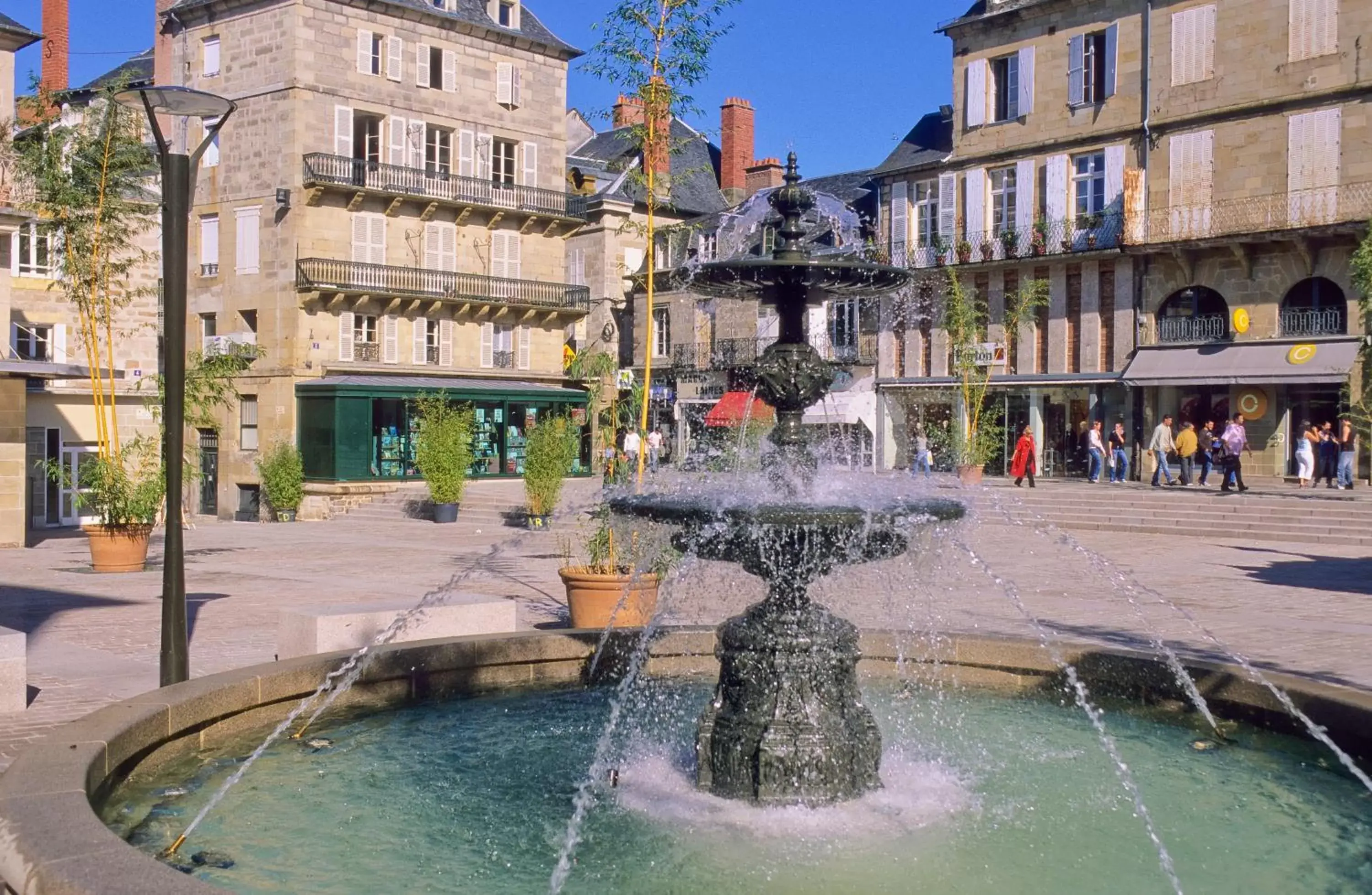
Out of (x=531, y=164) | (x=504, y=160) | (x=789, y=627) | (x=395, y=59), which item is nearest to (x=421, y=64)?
(x=395, y=59)

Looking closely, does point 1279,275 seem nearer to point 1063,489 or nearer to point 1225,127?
point 1225,127

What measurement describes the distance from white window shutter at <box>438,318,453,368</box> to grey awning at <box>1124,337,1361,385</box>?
61.8ft

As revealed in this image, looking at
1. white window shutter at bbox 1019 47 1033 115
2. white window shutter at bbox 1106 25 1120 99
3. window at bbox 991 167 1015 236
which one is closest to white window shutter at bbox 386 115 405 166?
window at bbox 991 167 1015 236

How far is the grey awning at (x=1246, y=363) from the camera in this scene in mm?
31031

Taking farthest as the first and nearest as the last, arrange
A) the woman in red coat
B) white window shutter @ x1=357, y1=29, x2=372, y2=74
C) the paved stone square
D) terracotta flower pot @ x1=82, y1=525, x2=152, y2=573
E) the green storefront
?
white window shutter @ x1=357, y1=29, x2=372, y2=74
the green storefront
the woman in red coat
terracotta flower pot @ x1=82, y1=525, x2=152, y2=573
the paved stone square

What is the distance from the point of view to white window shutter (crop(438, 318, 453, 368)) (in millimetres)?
38906

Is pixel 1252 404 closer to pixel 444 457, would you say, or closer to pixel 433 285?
pixel 444 457

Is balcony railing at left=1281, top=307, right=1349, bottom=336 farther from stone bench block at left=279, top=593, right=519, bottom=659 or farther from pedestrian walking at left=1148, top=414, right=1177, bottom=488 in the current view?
stone bench block at left=279, top=593, right=519, bottom=659

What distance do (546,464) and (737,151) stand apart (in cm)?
2664

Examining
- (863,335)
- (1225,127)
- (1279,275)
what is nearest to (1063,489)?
(1279,275)

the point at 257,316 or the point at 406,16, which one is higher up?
the point at 406,16

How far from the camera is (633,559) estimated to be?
10.5 meters

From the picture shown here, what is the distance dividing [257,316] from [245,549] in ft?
57.1

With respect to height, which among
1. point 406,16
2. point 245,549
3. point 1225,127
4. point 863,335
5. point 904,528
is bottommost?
point 245,549
